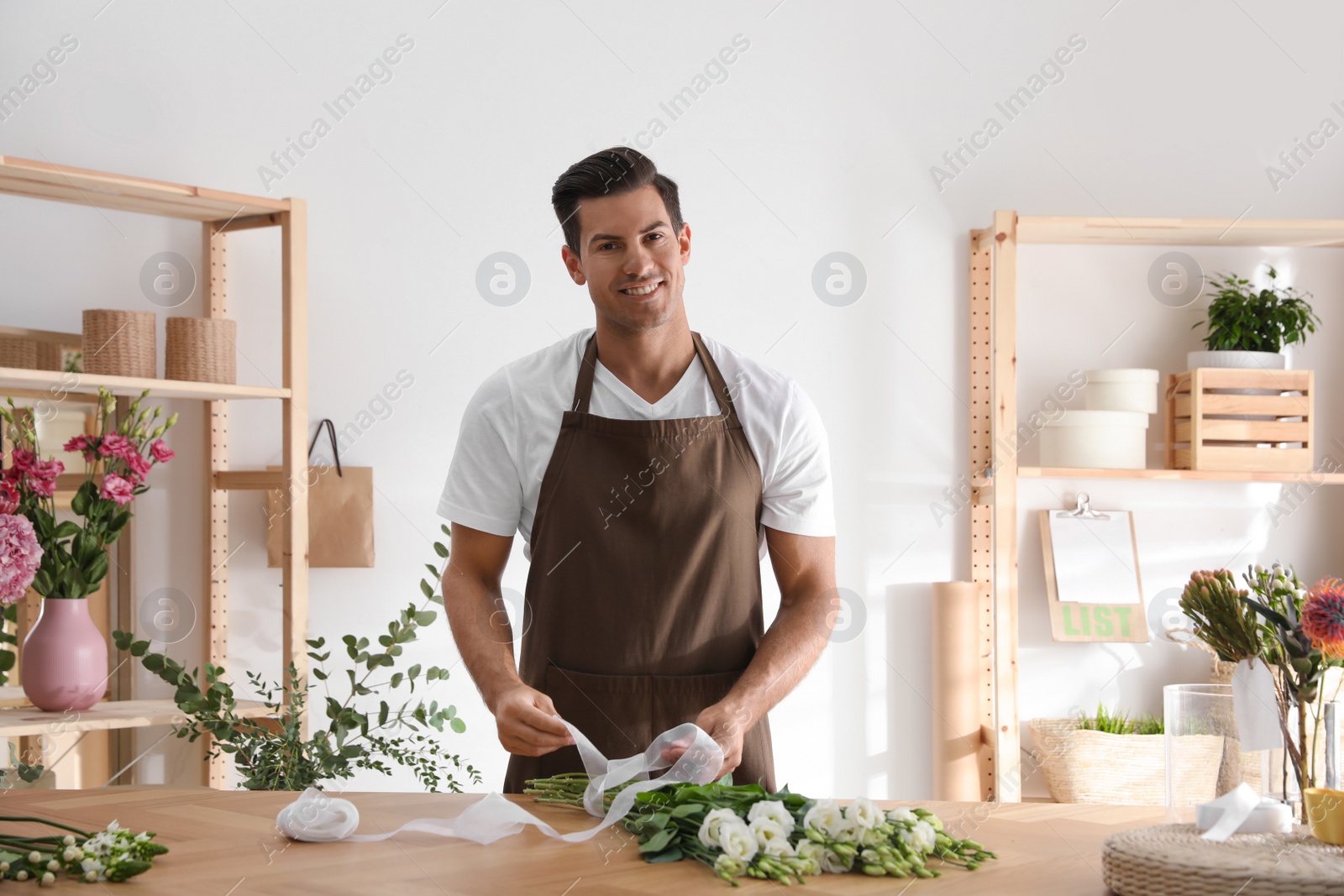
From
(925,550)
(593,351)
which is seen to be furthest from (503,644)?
(925,550)

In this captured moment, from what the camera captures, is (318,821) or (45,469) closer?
(318,821)

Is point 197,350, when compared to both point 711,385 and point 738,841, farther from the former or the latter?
point 738,841

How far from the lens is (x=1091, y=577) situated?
3068 millimetres

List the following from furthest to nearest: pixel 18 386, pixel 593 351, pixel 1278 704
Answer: pixel 18 386
pixel 593 351
pixel 1278 704

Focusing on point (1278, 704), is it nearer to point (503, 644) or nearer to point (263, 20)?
point (503, 644)

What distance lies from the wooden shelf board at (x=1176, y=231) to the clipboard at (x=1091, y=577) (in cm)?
70

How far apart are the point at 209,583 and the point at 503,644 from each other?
1304mm

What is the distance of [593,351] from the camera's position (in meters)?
2.09

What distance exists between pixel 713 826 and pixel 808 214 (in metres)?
2.22

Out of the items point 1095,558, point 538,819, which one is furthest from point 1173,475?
point 538,819

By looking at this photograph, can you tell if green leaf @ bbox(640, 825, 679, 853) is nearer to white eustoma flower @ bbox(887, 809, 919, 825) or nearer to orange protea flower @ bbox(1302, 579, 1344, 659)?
white eustoma flower @ bbox(887, 809, 919, 825)

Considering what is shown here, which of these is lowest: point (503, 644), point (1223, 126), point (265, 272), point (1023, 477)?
point (503, 644)

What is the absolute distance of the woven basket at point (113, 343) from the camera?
8.28 feet

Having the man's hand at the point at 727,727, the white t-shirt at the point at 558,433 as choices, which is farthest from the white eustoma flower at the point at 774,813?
the white t-shirt at the point at 558,433
